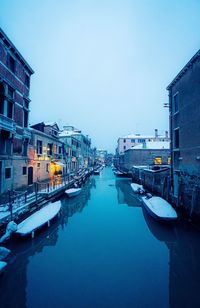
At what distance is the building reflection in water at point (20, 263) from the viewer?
5.34 m

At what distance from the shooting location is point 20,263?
7367 millimetres

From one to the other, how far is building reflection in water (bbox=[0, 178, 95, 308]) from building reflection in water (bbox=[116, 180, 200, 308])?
4.81m

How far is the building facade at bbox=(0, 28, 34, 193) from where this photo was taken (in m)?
13.7

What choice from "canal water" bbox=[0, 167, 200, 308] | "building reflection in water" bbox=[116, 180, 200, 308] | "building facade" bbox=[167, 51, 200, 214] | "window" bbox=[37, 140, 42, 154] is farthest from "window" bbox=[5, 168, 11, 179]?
"building facade" bbox=[167, 51, 200, 214]

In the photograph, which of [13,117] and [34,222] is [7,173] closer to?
[13,117]

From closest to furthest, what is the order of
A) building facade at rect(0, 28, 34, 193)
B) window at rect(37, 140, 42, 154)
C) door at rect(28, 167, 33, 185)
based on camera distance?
building facade at rect(0, 28, 34, 193)
door at rect(28, 167, 33, 185)
window at rect(37, 140, 42, 154)

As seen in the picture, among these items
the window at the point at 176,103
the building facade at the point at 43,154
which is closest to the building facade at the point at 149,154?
the building facade at the point at 43,154

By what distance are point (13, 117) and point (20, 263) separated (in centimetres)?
1209

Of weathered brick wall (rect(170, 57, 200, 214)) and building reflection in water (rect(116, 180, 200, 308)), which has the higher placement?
weathered brick wall (rect(170, 57, 200, 214))

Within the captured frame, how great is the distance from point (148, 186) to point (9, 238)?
21769mm

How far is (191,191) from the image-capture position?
12344 millimetres

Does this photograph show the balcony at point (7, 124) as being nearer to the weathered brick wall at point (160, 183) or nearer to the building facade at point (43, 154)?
the building facade at point (43, 154)

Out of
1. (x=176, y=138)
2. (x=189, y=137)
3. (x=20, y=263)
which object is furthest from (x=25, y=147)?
(x=189, y=137)

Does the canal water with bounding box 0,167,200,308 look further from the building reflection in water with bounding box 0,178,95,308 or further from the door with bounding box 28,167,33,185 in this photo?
the door with bounding box 28,167,33,185
